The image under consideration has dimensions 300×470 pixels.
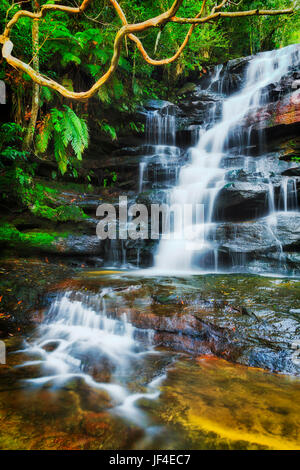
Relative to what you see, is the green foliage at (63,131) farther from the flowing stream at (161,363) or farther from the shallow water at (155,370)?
the shallow water at (155,370)

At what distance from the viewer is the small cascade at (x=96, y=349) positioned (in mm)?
2275

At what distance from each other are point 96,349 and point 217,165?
774 centimetres

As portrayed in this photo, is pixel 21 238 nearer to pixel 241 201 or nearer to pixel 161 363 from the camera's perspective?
pixel 161 363

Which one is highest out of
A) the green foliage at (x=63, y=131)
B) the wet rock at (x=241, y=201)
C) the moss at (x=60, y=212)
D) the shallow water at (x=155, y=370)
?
the green foliage at (x=63, y=131)

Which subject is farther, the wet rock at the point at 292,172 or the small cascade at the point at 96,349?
the wet rock at the point at 292,172

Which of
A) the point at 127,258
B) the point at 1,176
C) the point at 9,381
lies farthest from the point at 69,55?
the point at 9,381

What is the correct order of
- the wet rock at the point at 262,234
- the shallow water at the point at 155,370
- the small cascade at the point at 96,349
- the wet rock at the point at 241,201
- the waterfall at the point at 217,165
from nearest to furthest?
the shallow water at the point at 155,370 < the small cascade at the point at 96,349 < the wet rock at the point at 262,234 < the waterfall at the point at 217,165 < the wet rock at the point at 241,201

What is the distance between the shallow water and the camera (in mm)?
1674

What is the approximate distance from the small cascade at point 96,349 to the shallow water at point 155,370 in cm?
1

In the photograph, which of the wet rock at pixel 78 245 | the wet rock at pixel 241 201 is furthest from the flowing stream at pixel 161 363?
the wet rock at pixel 78 245

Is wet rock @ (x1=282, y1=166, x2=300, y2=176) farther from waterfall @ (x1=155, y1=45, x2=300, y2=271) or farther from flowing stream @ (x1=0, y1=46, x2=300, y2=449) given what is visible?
flowing stream @ (x1=0, y1=46, x2=300, y2=449)

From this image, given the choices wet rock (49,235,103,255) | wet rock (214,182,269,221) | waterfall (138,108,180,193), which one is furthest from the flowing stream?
waterfall (138,108,180,193)

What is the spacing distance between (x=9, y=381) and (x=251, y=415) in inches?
82.9

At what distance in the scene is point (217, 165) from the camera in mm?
8945
